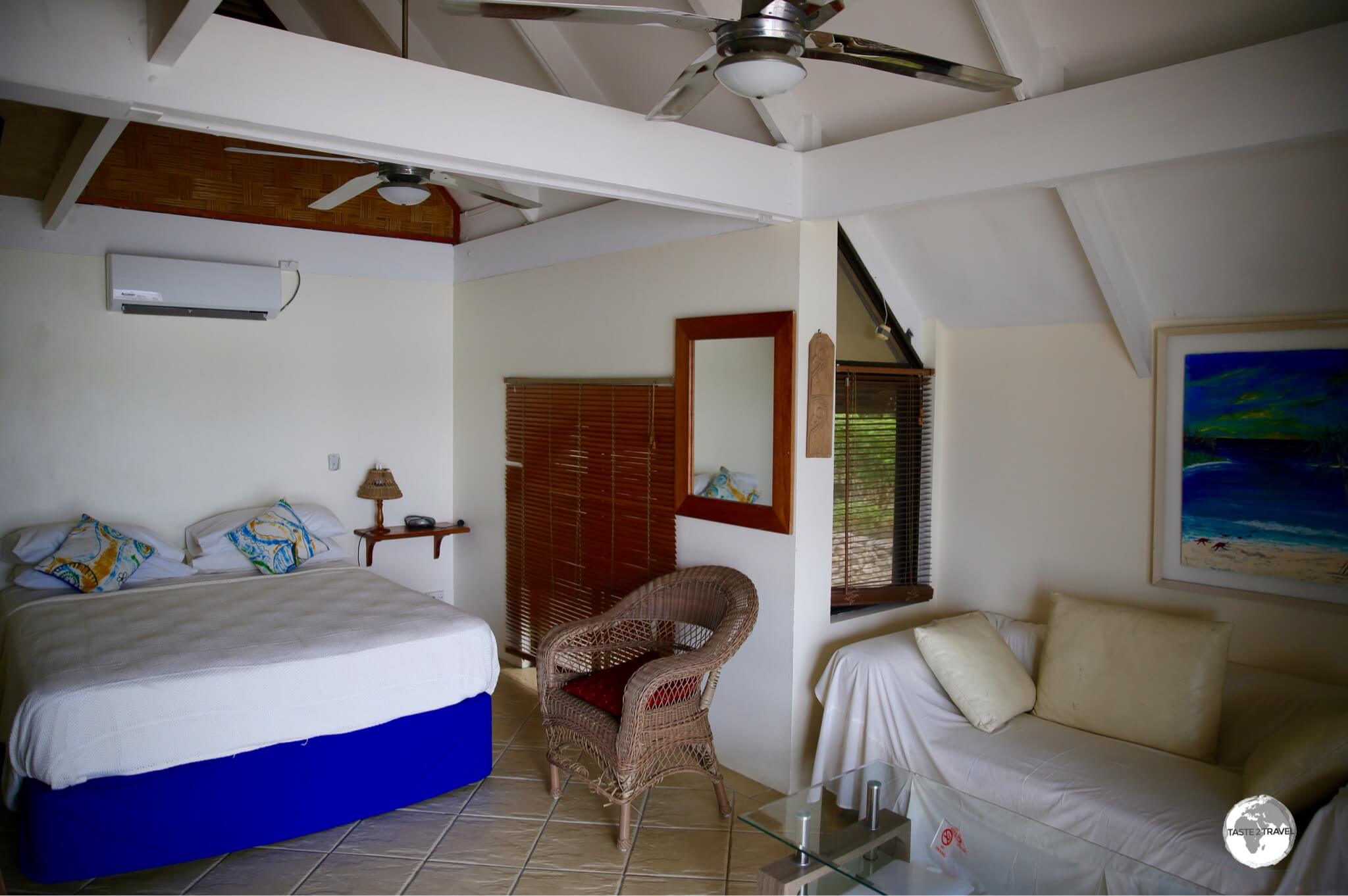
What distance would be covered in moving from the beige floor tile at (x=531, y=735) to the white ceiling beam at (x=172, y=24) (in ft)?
10.3

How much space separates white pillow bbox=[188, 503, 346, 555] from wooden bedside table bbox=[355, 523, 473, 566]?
164 mm

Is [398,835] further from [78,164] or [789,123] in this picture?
[789,123]

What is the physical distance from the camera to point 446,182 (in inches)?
142

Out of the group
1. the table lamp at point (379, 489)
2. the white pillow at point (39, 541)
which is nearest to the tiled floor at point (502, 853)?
the white pillow at point (39, 541)

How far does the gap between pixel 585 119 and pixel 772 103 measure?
88 centimetres

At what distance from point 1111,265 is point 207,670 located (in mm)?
3578

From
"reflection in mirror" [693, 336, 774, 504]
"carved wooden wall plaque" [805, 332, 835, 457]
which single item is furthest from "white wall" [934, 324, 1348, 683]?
"reflection in mirror" [693, 336, 774, 504]

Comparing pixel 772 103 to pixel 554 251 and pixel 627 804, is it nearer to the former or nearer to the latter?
pixel 554 251

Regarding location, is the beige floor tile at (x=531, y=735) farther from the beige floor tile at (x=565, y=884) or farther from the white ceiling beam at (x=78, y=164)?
the white ceiling beam at (x=78, y=164)

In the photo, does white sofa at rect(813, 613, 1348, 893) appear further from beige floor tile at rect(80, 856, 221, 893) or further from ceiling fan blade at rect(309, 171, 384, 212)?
ceiling fan blade at rect(309, 171, 384, 212)

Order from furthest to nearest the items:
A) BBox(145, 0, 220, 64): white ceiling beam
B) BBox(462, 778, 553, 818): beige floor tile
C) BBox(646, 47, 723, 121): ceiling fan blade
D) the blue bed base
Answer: BBox(462, 778, 553, 818): beige floor tile < the blue bed base < BBox(646, 47, 723, 121): ceiling fan blade < BBox(145, 0, 220, 64): white ceiling beam

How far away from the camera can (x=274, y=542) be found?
4910 millimetres

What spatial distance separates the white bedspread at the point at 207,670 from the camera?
301 cm

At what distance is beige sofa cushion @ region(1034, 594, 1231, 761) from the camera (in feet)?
10.2
